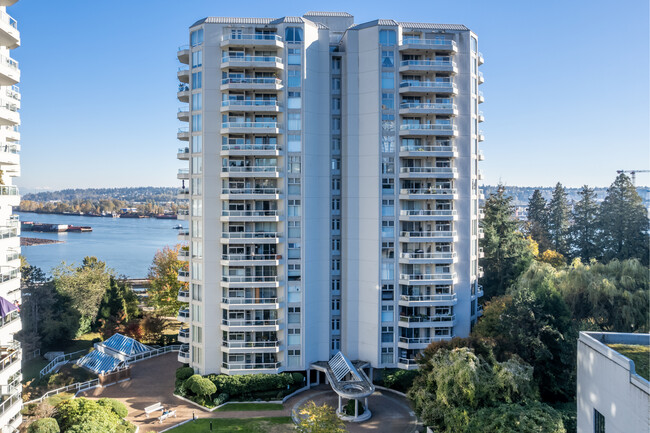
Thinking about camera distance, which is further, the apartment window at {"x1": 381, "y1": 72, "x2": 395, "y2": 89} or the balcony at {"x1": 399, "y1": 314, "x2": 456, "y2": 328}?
the apartment window at {"x1": 381, "y1": 72, "x2": 395, "y2": 89}

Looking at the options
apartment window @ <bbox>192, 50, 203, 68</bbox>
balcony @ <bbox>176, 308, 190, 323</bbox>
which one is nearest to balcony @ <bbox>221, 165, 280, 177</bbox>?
apartment window @ <bbox>192, 50, 203, 68</bbox>

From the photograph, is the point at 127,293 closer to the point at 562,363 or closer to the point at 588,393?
the point at 562,363

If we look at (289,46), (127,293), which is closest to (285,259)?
(289,46)

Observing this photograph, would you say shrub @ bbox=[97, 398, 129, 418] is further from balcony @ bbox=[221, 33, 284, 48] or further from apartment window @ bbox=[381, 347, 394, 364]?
balcony @ bbox=[221, 33, 284, 48]

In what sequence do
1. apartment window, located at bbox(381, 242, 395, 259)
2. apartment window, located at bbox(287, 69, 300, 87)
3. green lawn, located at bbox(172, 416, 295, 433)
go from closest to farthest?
1. green lawn, located at bbox(172, 416, 295, 433)
2. apartment window, located at bbox(287, 69, 300, 87)
3. apartment window, located at bbox(381, 242, 395, 259)

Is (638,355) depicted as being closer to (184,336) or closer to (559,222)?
(184,336)

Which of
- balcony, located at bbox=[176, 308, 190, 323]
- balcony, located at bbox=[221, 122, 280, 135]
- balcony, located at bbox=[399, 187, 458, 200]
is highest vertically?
balcony, located at bbox=[221, 122, 280, 135]

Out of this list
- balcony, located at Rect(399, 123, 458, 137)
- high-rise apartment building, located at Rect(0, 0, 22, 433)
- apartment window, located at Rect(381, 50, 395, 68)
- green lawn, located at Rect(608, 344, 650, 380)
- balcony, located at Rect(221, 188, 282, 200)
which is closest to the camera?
green lawn, located at Rect(608, 344, 650, 380)

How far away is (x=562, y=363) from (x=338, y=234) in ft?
66.7

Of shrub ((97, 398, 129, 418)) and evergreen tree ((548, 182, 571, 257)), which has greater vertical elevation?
evergreen tree ((548, 182, 571, 257))

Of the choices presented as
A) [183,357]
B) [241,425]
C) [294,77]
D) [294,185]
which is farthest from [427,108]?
[183,357]

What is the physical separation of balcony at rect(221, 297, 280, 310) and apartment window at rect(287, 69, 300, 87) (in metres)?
18.1

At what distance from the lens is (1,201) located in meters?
23.7

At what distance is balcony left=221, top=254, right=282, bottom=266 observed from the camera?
3962cm
